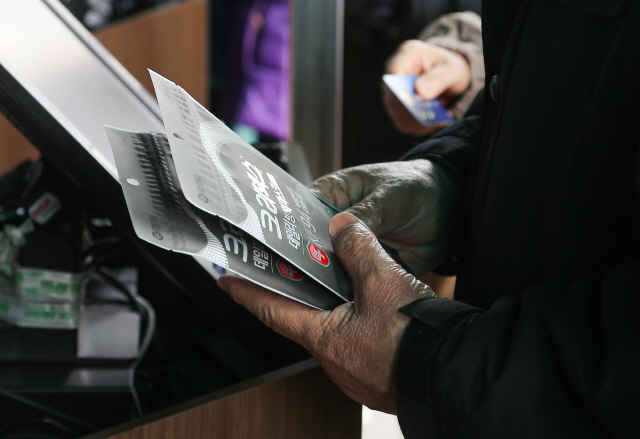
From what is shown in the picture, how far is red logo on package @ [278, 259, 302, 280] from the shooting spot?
422 mm

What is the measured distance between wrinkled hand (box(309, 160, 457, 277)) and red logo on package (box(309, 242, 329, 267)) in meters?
0.14

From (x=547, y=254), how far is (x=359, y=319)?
0.70 feet

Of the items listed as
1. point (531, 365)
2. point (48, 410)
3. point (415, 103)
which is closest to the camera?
point (531, 365)

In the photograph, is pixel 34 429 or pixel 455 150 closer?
pixel 34 429

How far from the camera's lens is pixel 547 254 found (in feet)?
1.68

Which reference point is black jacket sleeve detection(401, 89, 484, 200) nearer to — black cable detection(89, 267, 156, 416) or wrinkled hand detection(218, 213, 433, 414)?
wrinkled hand detection(218, 213, 433, 414)

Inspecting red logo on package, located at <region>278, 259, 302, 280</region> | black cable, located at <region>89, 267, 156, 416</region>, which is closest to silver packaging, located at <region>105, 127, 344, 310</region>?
red logo on package, located at <region>278, 259, 302, 280</region>

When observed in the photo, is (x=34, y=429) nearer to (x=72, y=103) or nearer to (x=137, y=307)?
(x=137, y=307)

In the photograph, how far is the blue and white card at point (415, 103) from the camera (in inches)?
37.7

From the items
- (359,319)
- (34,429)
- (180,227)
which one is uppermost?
(180,227)

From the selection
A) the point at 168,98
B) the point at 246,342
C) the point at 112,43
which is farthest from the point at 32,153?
the point at 168,98

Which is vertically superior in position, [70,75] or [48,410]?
[70,75]

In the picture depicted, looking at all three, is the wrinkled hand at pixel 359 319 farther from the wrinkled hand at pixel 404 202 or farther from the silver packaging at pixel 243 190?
the wrinkled hand at pixel 404 202

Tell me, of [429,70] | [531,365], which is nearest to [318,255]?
[531,365]
